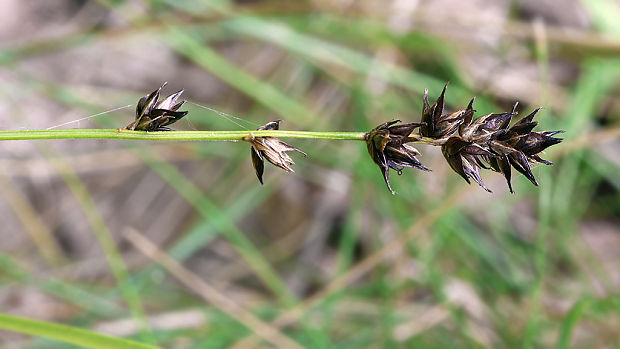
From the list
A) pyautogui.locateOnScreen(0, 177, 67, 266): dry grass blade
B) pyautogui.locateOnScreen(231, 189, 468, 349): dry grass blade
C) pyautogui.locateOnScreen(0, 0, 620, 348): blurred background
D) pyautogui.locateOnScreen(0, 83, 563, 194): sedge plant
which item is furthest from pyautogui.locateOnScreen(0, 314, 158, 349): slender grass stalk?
pyautogui.locateOnScreen(0, 177, 67, 266): dry grass blade

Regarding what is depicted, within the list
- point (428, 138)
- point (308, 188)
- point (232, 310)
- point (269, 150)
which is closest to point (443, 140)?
point (428, 138)

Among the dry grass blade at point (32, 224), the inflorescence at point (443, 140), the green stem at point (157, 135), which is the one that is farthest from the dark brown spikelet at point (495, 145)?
the dry grass blade at point (32, 224)

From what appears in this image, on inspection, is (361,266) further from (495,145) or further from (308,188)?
(495,145)

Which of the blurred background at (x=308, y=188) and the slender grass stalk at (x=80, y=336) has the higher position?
the blurred background at (x=308, y=188)

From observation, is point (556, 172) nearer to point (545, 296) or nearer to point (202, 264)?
point (545, 296)

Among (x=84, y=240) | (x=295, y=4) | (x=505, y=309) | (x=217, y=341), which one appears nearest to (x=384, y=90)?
(x=295, y=4)

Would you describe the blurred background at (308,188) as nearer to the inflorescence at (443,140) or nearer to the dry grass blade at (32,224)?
the dry grass blade at (32,224)
